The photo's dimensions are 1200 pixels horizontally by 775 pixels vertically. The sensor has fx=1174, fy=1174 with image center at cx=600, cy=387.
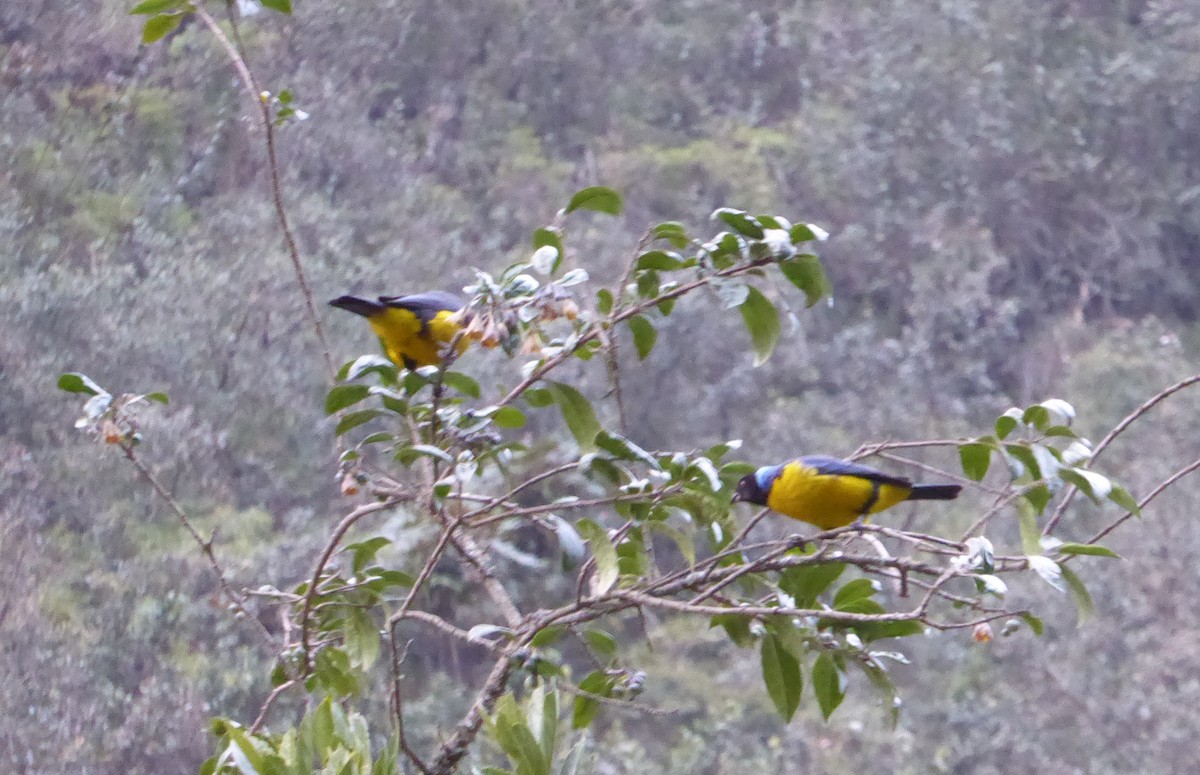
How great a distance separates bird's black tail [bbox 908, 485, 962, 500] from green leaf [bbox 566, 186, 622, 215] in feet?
1.47

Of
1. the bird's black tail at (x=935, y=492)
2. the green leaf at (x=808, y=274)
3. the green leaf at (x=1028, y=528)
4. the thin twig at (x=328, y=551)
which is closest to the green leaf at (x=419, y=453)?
the thin twig at (x=328, y=551)

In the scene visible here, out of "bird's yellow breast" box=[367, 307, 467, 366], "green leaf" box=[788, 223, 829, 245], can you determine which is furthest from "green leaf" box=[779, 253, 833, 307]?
"bird's yellow breast" box=[367, 307, 467, 366]

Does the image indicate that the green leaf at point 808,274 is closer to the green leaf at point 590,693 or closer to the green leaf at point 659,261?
the green leaf at point 659,261

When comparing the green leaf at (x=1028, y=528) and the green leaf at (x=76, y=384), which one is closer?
the green leaf at (x=1028, y=528)

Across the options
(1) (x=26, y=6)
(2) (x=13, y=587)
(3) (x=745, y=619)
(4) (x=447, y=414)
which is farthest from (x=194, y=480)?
(3) (x=745, y=619)

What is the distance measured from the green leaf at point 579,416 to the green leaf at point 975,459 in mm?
257

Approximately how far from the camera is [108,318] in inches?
75.7

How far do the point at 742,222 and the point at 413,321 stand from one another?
0.40 metres

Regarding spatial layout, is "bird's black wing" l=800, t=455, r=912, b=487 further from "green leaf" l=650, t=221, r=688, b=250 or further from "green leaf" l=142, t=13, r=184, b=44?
"green leaf" l=142, t=13, r=184, b=44

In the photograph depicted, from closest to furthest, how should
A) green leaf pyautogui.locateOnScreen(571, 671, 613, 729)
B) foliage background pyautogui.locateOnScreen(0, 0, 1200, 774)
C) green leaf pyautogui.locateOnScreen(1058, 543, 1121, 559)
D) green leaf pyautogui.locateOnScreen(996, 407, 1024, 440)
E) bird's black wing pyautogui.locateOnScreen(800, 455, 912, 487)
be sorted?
green leaf pyautogui.locateOnScreen(1058, 543, 1121, 559)
green leaf pyautogui.locateOnScreen(996, 407, 1024, 440)
green leaf pyautogui.locateOnScreen(571, 671, 613, 729)
bird's black wing pyautogui.locateOnScreen(800, 455, 912, 487)
foliage background pyautogui.locateOnScreen(0, 0, 1200, 774)

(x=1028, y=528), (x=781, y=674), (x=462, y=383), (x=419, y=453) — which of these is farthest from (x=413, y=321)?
(x=1028, y=528)

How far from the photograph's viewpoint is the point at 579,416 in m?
0.84

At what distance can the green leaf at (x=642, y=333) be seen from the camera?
864 millimetres

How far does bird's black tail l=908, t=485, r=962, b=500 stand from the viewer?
3.58 feet
